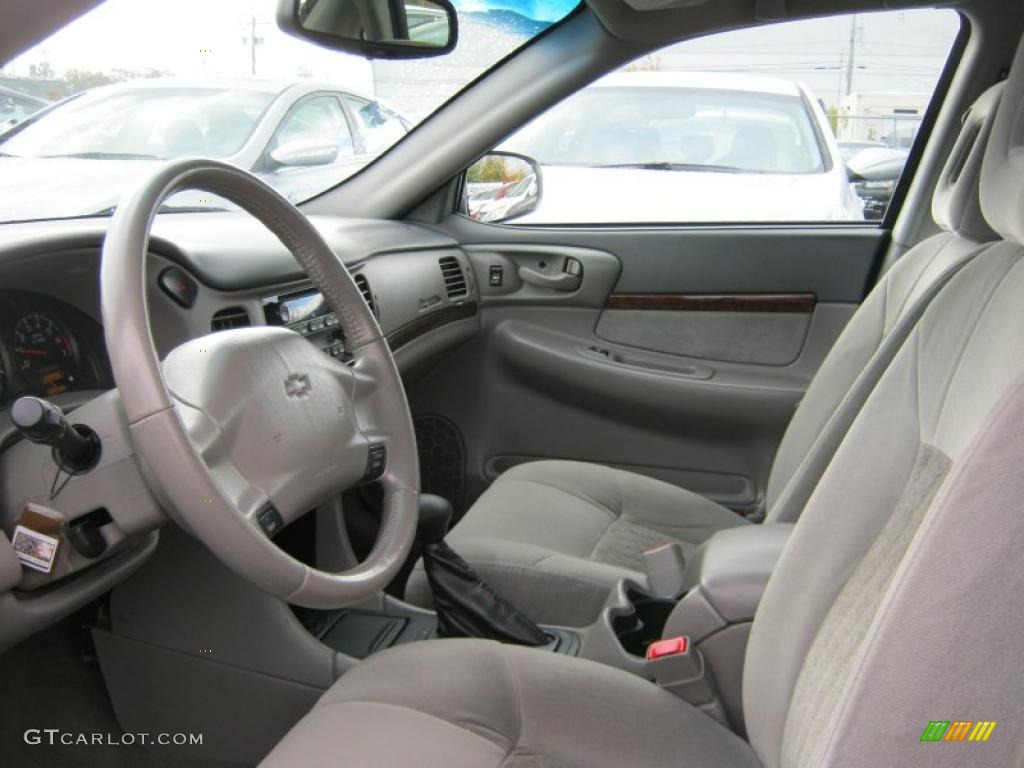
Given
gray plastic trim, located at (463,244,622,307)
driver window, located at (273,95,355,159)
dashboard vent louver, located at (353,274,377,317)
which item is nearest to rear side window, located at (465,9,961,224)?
gray plastic trim, located at (463,244,622,307)

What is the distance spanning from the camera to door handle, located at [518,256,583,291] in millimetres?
2949

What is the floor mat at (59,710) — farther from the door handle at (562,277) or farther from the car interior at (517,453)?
the door handle at (562,277)

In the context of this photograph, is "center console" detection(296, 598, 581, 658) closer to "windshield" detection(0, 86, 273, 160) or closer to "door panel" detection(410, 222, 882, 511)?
"windshield" detection(0, 86, 273, 160)

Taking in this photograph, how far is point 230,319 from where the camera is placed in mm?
1766

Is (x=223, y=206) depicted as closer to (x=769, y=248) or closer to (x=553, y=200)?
(x=553, y=200)

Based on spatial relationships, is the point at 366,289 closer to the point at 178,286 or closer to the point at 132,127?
the point at 132,127

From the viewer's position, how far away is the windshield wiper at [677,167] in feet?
9.60

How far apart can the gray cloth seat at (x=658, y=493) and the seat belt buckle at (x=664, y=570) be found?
0.13 meters

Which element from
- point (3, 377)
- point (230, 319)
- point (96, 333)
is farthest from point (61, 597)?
point (230, 319)

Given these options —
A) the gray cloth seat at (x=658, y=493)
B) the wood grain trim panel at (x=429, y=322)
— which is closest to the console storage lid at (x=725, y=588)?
the gray cloth seat at (x=658, y=493)

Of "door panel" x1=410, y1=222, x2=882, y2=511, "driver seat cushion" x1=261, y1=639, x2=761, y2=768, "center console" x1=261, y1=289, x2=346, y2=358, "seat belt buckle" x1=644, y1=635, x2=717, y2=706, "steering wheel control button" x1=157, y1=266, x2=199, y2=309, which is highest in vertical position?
"steering wheel control button" x1=157, y1=266, x2=199, y2=309

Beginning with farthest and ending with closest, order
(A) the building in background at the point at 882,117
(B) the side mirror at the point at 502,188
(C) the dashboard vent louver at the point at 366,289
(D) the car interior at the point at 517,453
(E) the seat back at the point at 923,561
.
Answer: (B) the side mirror at the point at 502,188 < (A) the building in background at the point at 882,117 < (C) the dashboard vent louver at the point at 366,289 < (D) the car interior at the point at 517,453 < (E) the seat back at the point at 923,561

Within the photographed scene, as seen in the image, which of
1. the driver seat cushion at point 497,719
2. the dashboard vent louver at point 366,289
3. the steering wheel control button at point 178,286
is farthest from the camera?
the dashboard vent louver at point 366,289

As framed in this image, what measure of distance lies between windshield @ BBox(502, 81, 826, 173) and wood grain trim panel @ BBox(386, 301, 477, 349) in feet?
1.49
